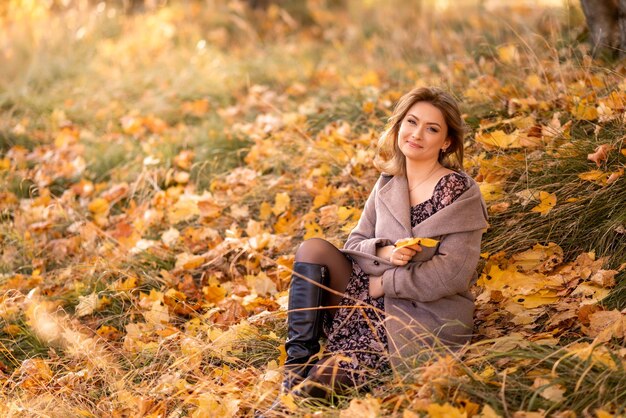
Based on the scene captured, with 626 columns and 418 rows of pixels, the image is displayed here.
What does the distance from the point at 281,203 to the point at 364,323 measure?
5.09 feet

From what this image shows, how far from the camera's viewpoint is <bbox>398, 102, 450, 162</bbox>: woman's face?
3027 mm

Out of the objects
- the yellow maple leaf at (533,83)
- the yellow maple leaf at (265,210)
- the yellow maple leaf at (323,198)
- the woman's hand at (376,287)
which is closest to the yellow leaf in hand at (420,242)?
the woman's hand at (376,287)

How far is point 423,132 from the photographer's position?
9.95ft

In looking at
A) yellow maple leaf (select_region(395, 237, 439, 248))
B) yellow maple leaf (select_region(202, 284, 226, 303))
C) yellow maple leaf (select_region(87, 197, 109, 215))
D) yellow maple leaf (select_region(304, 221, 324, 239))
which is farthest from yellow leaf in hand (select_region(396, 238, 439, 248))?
yellow maple leaf (select_region(87, 197, 109, 215))

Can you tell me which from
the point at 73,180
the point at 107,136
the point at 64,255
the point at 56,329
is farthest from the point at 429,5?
the point at 56,329

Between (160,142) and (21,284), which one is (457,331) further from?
(160,142)

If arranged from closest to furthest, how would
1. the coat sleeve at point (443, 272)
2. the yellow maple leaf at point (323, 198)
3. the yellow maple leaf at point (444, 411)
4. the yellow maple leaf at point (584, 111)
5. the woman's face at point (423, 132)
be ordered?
the yellow maple leaf at point (444, 411)
the coat sleeve at point (443, 272)
the woman's face at point (423, 132)
the yellow maple leaf at point (584, 111)
the yellow maple leaf at point (323, 198)

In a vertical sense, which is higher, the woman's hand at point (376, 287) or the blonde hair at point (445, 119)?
the blonde hair at point (445, 119)

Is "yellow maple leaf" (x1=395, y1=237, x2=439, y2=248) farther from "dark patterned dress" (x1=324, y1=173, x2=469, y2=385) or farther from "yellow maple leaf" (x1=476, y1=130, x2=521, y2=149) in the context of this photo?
"yellow maple leaf" (x1=476, y1=130, x2=521, y2=149)

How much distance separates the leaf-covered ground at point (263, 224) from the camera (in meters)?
2.72

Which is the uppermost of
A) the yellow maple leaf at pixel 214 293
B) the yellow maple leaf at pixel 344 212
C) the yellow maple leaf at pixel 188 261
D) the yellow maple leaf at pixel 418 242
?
the yellow maple leaf at pixel 418 242

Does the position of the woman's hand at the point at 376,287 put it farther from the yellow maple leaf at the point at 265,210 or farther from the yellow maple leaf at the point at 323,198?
the yellow maple leaf at the point at 265,210

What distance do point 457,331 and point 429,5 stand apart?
856 cm

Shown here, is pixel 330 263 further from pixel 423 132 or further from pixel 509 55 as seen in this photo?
pixel 509 55
